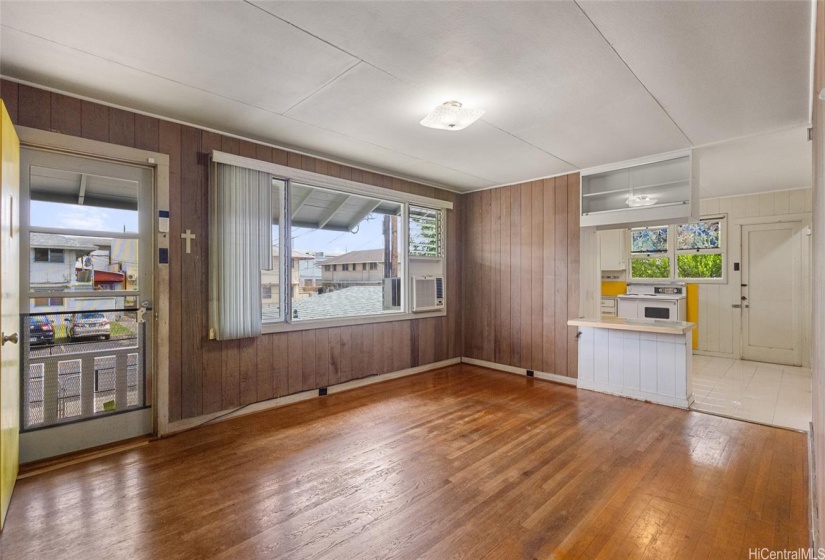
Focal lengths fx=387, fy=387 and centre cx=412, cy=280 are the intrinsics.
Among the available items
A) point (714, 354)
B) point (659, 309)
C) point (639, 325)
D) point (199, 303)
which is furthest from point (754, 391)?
point (199, 303)

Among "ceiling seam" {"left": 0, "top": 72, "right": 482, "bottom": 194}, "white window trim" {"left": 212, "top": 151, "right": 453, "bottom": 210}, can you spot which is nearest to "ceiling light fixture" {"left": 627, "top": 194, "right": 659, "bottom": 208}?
"ceiling seam" {"left": 0, "top": 72, "right": 482, "bottom": 194}

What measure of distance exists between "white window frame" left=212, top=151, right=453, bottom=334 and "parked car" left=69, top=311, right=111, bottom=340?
1226 millimetres

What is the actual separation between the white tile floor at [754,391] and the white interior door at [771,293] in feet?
Result: 0.86

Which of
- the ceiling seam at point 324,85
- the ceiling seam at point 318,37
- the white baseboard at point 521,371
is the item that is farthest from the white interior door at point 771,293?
the ceiling seam at point 324,85

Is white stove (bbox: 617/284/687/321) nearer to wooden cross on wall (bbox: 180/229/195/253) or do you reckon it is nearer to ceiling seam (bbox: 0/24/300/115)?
ceiling seam (bbox: 0/24/300/115)

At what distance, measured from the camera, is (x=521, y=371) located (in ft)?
17.1

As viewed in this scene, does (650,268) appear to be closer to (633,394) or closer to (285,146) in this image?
(633,394)

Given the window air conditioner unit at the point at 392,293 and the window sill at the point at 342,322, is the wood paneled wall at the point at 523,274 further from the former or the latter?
the window air conditioner unit at the point at 392,293

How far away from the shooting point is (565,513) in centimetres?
213

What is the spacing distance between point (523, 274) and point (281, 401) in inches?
133

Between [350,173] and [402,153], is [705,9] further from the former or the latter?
[350,173]

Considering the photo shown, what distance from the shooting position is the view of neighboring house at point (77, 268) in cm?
273

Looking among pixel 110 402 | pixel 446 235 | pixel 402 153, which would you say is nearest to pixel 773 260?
pixel 446 235

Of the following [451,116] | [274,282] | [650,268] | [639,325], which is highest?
[451,116]
